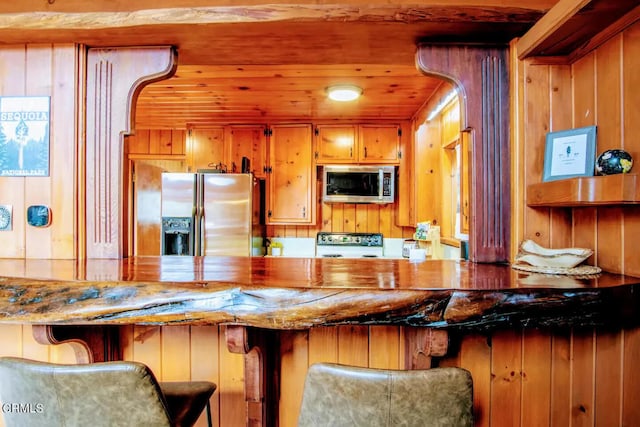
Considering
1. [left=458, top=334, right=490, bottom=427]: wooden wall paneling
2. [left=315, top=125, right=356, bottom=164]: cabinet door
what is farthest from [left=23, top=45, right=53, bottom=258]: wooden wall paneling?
[left=315, top=125, right=356, bottom=164]: cabinet door

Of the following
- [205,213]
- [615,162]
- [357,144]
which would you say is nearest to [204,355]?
[615,162]

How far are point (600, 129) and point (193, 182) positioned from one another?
2.82m

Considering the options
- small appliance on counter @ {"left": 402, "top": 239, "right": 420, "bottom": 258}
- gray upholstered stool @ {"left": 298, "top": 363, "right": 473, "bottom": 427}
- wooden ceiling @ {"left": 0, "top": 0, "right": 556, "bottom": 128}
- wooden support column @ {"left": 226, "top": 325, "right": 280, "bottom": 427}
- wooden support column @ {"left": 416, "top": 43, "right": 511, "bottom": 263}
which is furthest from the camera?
small appliance on counter @ {"left": 402, "top": 239, "right": 420, "bottom": 258}

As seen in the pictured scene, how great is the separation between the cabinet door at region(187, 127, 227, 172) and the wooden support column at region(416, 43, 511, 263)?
2905 millimetres

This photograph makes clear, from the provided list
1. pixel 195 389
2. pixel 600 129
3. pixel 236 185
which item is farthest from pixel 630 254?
pixel 236 185

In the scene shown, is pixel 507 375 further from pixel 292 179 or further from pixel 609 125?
pixel 292 179

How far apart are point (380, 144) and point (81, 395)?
3320mm

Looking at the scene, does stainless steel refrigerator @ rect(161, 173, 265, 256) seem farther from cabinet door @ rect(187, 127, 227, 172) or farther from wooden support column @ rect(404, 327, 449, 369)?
wooden support column @ rect(404, 327, 449, 369)

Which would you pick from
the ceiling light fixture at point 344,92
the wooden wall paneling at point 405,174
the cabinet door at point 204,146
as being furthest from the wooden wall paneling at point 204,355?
the cabinet door at point 204,146

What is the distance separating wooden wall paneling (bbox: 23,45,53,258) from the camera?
1.33m

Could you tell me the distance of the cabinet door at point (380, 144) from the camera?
3.67m

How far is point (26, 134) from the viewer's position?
1.34 metres

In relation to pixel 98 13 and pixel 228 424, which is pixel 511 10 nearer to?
pixel 98 13

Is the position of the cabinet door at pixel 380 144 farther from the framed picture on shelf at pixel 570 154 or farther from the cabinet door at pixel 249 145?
the framed picture on shelf at pixel 570 154
